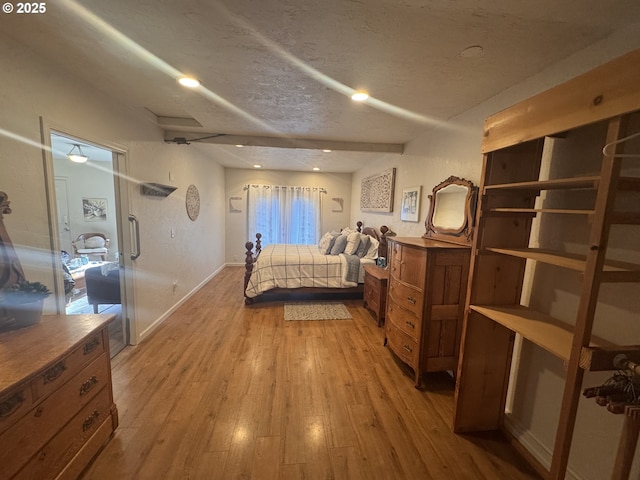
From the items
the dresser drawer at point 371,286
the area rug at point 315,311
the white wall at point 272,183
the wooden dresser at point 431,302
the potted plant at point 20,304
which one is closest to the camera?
the potted plant at point 20,304

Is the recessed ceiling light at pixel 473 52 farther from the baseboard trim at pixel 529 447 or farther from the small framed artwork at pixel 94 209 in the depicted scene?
the small framed artwork at pixel 94 209

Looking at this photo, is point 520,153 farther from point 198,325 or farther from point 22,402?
point 198,325

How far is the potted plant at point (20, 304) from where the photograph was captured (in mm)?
1329

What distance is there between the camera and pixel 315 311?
3.72 m

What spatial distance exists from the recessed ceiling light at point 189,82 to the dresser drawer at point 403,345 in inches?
106

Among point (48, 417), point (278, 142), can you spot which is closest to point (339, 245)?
point (278, 142)

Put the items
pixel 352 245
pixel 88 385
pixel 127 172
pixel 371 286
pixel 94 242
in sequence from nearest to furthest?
1. pixel 88 385
2. pixel 127 172
3. pixel 371 286
4. pixel 352 245
5. pixel 94 242

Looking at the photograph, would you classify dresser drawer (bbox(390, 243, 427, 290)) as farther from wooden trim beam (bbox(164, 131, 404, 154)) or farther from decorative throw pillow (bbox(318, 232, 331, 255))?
decorative throw pillow (bbox(318, 232, 331, 255))

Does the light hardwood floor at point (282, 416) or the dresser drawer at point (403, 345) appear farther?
the dresser drawer at point (403, 345)

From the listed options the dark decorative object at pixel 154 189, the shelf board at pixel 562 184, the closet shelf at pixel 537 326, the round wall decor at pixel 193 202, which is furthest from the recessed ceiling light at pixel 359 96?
the round wall decor at pixel 193 202

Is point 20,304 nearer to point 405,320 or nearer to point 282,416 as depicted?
point 282,416

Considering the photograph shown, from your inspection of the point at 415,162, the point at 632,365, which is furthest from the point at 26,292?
the point at 415,162

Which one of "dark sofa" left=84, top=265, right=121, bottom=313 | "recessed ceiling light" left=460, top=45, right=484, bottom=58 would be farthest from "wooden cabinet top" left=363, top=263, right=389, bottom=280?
"dark sofa" left=84, top=265, right=121, bottom=313

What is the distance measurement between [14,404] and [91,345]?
45cm
